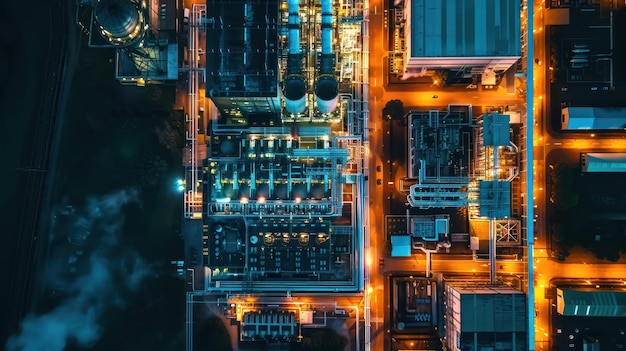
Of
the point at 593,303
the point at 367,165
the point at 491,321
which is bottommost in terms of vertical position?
the point at 491,321

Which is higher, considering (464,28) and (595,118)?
(464,28)

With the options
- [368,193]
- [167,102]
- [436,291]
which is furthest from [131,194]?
[436,291]

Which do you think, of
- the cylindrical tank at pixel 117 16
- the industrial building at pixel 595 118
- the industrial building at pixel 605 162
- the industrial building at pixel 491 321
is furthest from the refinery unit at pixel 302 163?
the industrial building at pixel 605 162

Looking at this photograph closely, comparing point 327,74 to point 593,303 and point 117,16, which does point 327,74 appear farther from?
point 593,303

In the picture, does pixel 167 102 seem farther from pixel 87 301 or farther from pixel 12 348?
pixel 12 348

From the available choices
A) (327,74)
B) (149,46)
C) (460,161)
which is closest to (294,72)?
(327,74)

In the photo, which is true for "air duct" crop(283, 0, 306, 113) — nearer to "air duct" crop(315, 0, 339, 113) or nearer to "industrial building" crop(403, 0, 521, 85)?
"air duct" crop(315, 0, 339, 113)
